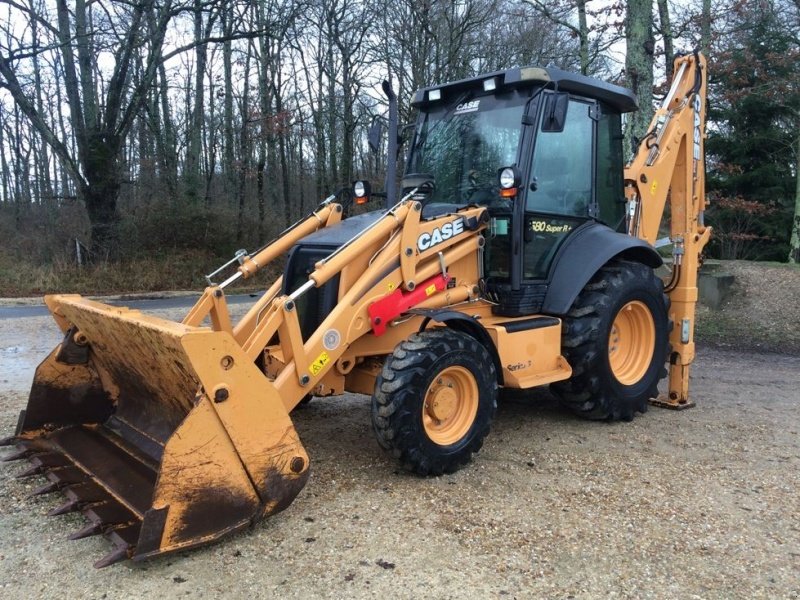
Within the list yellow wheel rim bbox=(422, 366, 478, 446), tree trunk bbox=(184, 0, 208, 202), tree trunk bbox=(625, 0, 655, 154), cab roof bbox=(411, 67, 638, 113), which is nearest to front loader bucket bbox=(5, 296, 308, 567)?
yellow wheel rim bbox=(422, 366, 478, 446)

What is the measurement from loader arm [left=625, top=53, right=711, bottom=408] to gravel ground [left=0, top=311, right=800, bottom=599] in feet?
3.12

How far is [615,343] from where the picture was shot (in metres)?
5.82

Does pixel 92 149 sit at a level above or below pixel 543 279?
above

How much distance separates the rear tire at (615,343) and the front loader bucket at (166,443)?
2.56 meters

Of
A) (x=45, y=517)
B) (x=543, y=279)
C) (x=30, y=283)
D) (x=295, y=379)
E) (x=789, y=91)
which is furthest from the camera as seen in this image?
(x=30, y=283)

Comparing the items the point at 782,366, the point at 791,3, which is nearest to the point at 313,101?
the point at 791,3

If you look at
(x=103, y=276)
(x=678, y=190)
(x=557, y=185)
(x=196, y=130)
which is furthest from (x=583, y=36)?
(x=557, y=185)

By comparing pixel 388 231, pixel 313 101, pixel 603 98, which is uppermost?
pixel 313 101

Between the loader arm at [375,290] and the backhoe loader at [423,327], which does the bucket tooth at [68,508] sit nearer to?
the backhoe loader at [423,327]

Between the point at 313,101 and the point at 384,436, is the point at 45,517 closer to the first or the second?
the point at 384,436

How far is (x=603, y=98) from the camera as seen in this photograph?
5.66 metres

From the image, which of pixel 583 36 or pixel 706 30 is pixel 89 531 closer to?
pixel 583 36

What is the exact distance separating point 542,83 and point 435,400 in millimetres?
2546

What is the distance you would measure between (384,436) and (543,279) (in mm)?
2031
